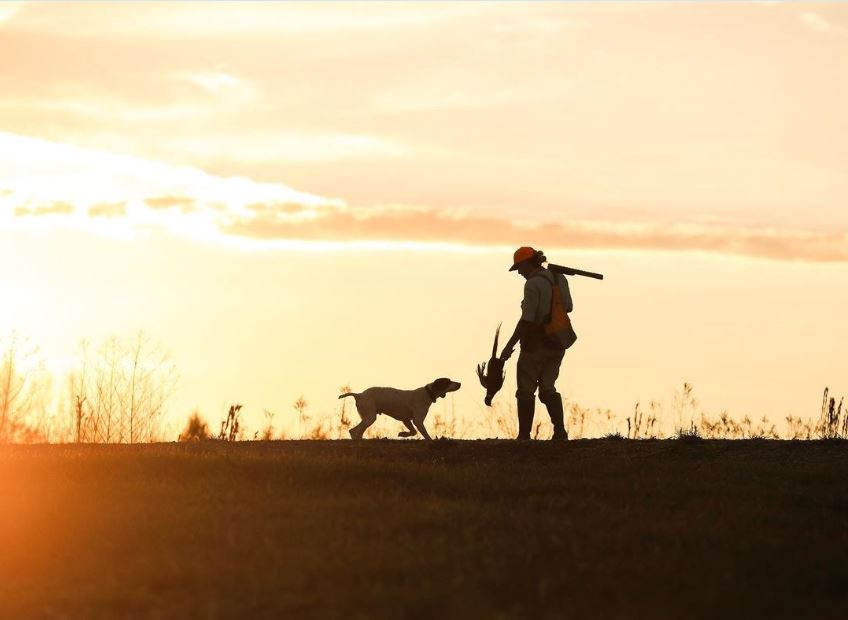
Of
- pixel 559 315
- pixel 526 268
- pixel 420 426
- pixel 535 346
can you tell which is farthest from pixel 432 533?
pixel 420 426

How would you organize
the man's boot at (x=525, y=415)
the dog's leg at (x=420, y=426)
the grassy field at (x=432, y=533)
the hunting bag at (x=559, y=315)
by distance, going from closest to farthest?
the grassy field at (x=432, y=533), the hunting bag at (x=559, y=315), the man's boot at (x=525, y=415), the dog's leg at (x=420, y=426)

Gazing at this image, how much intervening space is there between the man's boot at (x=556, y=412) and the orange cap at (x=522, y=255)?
181 centimetres

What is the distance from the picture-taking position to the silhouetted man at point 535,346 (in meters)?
17.5

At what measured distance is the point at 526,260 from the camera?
1786cm

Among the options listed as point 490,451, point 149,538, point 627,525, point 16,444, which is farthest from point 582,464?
point 16,444

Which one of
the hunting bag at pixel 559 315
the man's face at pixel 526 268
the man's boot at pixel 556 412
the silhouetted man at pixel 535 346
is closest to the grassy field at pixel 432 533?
the man's boot at pixel 556 412

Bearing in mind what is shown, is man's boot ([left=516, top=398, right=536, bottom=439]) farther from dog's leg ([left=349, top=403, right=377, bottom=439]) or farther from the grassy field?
dog's leg ([left=349, top=403, right=377, bottom=439])

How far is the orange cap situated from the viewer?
703 inches

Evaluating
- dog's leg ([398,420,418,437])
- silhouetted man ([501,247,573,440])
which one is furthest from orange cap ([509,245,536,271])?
dog's leg ([398,420,418,437])

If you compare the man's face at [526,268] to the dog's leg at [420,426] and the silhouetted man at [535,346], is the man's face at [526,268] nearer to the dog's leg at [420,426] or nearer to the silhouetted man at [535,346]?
the silhouetted man at [535,346]

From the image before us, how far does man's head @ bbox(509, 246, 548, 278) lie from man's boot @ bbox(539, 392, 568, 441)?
5.42ft

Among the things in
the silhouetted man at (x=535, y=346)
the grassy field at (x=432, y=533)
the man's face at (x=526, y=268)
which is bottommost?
the grassy field at (x=432, y=533)

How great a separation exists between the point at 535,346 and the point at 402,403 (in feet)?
10.1

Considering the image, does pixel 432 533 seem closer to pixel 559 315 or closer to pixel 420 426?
pixel 559 315
